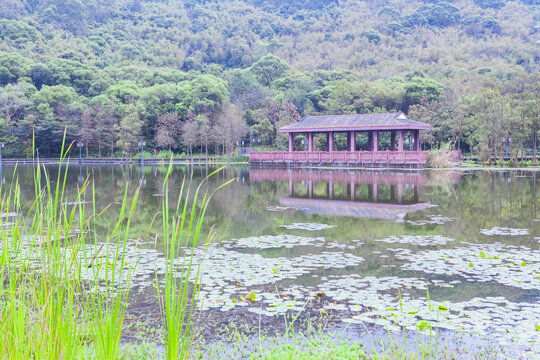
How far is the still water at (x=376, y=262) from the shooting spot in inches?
167

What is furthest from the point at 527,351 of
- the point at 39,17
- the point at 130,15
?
the point at 130,15

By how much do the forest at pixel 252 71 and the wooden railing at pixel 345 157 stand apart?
483cm

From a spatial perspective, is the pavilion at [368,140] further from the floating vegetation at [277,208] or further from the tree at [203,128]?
the floating vegetation at [277,208]

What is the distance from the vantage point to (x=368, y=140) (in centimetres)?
3116

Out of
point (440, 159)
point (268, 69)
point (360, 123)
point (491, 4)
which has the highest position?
point (491, 4)

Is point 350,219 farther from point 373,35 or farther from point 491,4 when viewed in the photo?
point 491,4

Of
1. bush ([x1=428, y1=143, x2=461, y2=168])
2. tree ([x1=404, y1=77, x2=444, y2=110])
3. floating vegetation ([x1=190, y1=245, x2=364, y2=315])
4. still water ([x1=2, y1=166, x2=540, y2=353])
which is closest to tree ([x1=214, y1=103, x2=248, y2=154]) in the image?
tree ([x1=404, y1=77, x2=444, y2=110])

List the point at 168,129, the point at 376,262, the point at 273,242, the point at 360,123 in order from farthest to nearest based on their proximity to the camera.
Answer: the point at 168,129 → the point at 360,123 → the point at 273,242 → the point at 376,262

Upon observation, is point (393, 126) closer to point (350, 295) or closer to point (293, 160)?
point (293, 160)

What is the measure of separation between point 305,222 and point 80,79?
47874 mm

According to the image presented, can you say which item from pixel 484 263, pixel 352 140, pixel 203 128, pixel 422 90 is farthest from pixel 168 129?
pixel 484 263

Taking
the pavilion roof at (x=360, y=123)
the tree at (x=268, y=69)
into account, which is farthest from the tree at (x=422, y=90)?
the tree at (x=268, y=69)

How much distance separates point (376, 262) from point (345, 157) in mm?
24785

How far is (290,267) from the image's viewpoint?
5.88 metres
